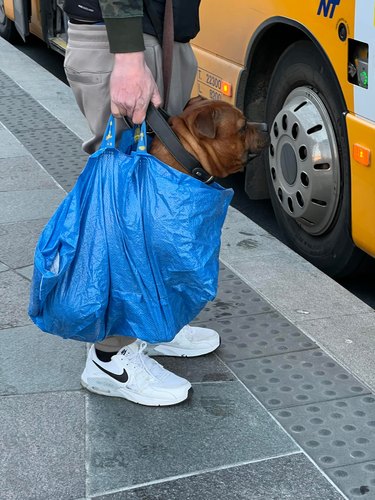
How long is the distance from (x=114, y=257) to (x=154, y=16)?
81 centimetres

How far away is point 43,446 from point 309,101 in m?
2.15

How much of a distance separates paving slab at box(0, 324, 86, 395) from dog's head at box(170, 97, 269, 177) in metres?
0.97

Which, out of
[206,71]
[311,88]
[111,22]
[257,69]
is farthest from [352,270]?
[111,22]

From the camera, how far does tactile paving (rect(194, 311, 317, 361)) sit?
373 cm

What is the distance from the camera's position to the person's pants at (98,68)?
314 centimetres

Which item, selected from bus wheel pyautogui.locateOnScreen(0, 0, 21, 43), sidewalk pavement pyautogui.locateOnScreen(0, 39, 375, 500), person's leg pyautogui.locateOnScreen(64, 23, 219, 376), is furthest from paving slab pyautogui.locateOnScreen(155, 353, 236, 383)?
bus wheel pyautogui.locateOnScreen(0, 0, 21, 43)

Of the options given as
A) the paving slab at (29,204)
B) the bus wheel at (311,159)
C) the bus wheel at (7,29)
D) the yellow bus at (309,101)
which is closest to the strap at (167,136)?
the yellow bus at (309,101)

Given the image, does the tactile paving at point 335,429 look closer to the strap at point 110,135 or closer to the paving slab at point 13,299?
the strap at point 110,135

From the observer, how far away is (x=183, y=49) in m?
3.34

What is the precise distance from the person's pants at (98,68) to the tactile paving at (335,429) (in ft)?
2.31

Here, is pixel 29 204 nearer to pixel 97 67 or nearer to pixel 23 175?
pixel 23 175

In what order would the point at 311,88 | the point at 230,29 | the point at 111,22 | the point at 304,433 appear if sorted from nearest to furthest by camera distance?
1. the point at 111,22
2. the point at 304,433
3. the point at 311,88
4. the point at 230,29

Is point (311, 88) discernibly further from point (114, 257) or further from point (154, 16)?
point (114, 257)

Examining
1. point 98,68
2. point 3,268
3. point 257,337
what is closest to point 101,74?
point 98,68
